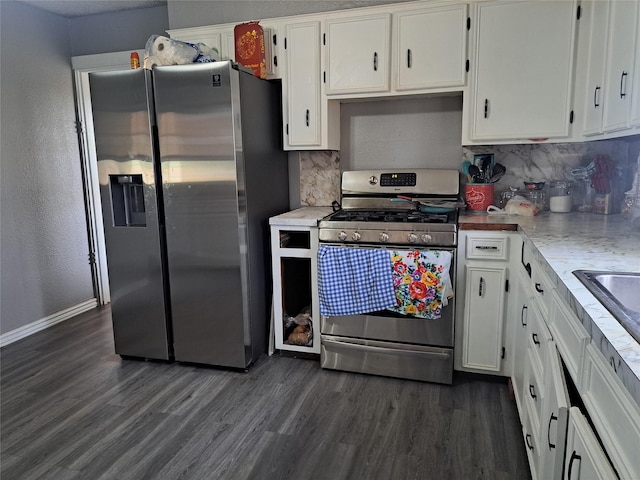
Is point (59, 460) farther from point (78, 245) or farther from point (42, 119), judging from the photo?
point (42, 119)

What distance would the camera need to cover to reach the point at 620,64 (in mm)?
1882

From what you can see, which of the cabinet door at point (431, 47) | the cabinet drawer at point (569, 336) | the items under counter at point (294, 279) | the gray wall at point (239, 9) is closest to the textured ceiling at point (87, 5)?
the gray wall at point (239, 9)

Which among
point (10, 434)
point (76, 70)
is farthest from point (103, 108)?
point (10, 434)

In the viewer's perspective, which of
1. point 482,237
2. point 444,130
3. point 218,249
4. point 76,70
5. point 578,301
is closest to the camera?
point 578,301

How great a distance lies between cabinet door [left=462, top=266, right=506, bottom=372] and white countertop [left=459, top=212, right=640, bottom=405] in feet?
0.92

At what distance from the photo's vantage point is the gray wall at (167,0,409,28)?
2.84 metres

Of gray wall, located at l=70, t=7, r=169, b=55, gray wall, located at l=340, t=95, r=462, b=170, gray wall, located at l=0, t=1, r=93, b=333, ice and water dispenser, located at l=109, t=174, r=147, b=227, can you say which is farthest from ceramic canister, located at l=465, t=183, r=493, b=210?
gray wall, located at l=0, t=1, r=93, b=333

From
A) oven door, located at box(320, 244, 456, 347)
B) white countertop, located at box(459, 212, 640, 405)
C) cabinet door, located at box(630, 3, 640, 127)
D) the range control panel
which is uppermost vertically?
cabinet door, located at box(630, 3, 640, 127)

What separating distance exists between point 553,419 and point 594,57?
1.84 metres

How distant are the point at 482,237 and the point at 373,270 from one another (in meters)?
0.58

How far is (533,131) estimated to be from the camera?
2.48 meters

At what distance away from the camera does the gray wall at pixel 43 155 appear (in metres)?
3.20

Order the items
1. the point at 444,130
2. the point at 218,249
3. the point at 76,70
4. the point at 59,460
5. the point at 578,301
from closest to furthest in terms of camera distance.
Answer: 1. the point at 578,301
2. the point at 59,460
3. the point at 218,249
4. the point at 444,130
5. the point at 76,70

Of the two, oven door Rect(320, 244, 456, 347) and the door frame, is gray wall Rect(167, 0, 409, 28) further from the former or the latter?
oven door Rect(320, 244, 456, 347)
